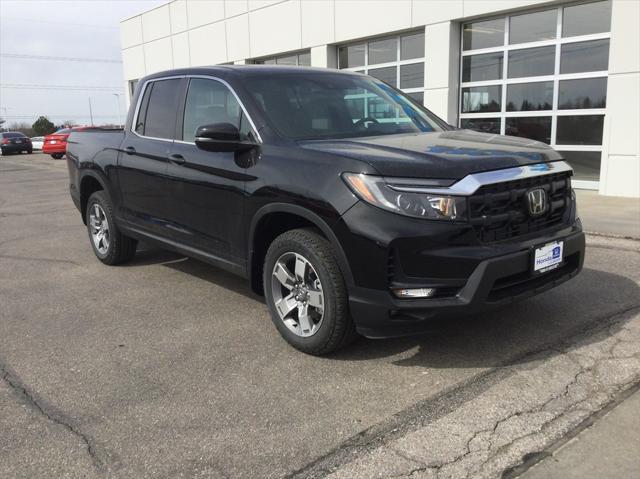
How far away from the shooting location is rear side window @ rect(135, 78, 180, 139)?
5.11m

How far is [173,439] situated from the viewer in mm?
2912

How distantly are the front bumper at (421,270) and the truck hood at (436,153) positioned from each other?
294mm

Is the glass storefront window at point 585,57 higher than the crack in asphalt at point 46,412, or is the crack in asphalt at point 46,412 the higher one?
the glass storefront window at point 585,57

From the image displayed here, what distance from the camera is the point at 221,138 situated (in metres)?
4.01

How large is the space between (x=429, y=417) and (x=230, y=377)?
1.23 metres

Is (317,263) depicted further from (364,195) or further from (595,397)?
(595,397)

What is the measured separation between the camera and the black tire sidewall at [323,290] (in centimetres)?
351

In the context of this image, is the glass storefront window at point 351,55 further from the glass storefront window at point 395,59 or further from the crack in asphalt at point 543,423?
the crack in asphalt at point 543,423

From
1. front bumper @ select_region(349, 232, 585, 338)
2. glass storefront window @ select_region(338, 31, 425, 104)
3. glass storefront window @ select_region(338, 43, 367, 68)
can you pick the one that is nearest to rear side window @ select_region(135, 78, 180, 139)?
front bumper @ select_region(349, 232, 585, 338)

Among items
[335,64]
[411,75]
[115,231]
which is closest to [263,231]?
[115,231]

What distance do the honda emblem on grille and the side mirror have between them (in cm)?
181

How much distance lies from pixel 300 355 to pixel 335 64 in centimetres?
1336

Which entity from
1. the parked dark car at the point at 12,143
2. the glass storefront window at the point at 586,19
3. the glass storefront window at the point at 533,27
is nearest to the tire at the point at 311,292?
the glass storefront window at the point at 586,19

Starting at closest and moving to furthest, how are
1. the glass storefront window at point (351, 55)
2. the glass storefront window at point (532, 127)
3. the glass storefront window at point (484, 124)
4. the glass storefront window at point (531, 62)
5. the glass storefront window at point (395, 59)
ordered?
the glass storefront window at point (531, 62) < the glass storefront window at point (532, 127) < the glass storefront window at point (484, 124) < the glass storefront window at point (395, 59) < the glass storefront window at point (351, 55)
